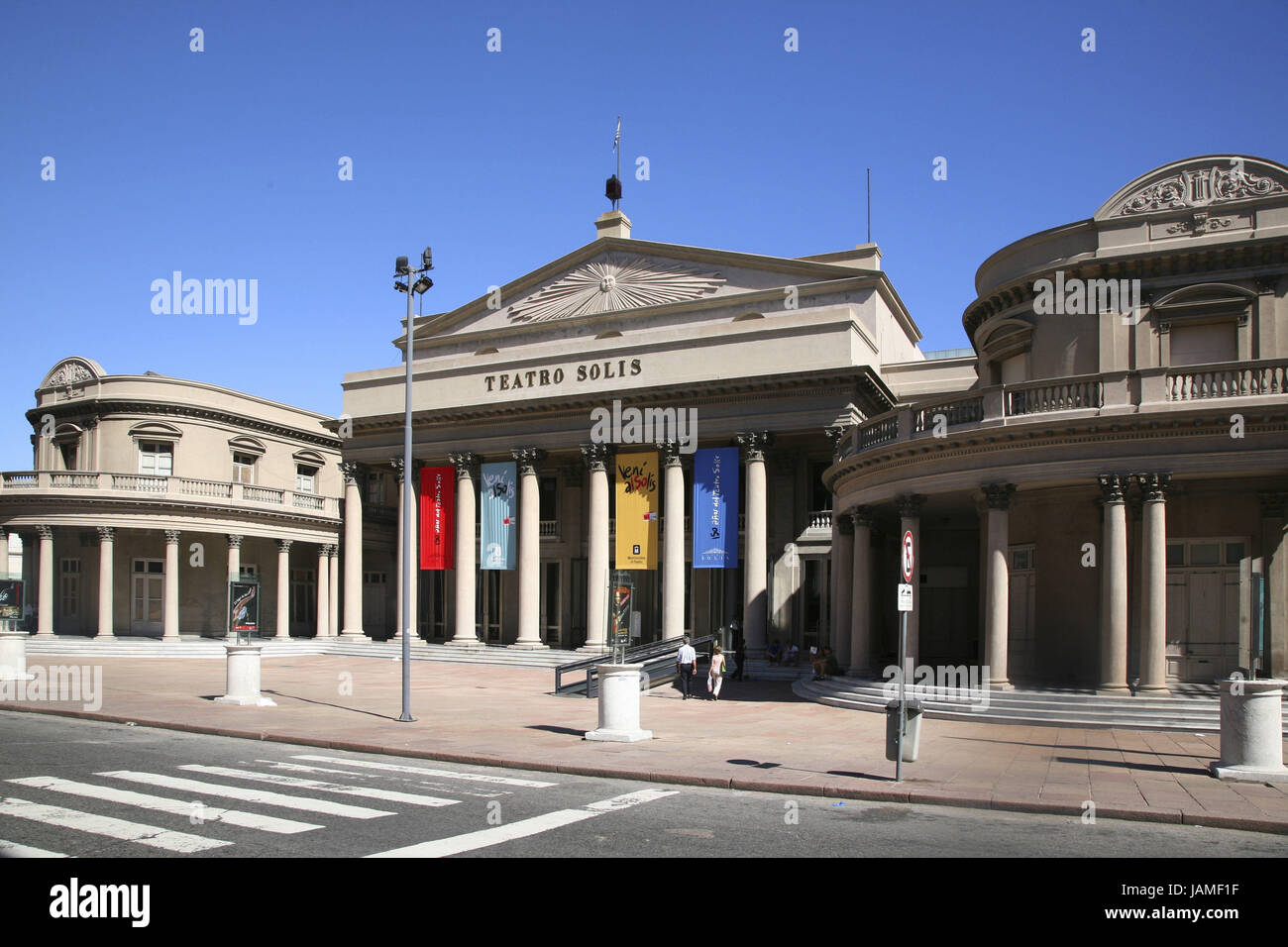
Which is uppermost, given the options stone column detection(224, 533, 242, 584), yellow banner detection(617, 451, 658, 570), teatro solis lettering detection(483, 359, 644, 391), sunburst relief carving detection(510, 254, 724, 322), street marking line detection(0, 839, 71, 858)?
sunburst relief carving detection(510, 254, 724, 322)

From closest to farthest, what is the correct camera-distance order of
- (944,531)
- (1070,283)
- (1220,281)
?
(1220,281) → (1070,283) → (944,531)

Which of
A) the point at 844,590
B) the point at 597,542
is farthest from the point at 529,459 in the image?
the point at 844,590

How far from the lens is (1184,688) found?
20.8 m

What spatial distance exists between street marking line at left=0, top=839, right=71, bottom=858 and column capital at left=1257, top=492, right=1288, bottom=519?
21.6 metres

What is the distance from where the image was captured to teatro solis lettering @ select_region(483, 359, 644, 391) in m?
40.0

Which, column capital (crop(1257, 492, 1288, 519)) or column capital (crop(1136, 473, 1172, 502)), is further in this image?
column capital (crop(1257, 492, 1288, 519))

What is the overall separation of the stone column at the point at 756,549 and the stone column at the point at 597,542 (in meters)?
5.74

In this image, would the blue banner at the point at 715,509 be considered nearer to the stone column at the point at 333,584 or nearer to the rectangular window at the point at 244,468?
the stone column at the point at 333,584

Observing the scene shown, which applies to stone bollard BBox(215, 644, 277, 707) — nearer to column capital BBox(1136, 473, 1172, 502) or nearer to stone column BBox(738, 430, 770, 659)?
stone column BBox(738, 430, 770, 659)

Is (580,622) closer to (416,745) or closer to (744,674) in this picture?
(744,674)

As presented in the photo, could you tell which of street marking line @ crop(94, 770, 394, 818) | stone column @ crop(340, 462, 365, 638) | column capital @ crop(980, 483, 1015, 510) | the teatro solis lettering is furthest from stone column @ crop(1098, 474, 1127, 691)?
stone column @ crop(340, 462, 365, 638)
